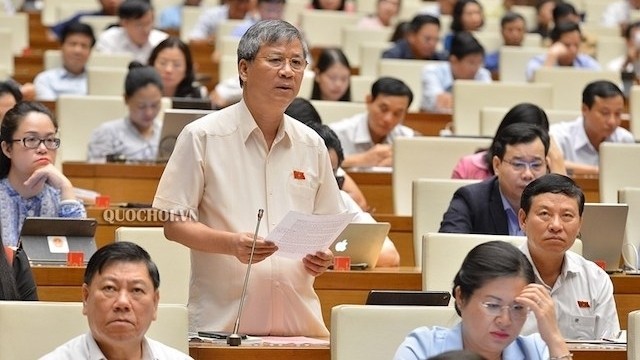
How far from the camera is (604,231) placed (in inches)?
205

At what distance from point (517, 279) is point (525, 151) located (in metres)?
1.73

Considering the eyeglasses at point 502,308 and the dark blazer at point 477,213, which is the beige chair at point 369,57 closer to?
the dark blazer at point 477,213

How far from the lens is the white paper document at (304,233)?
12.4 feet

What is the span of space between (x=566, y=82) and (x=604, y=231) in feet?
12.6

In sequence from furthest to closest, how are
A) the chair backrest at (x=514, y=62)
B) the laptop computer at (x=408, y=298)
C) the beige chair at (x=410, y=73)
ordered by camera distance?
the chair backrest at (x=514, y=62) < the beige chair at (x=410, y=73) < the laptop computer at (x=408, y=298)

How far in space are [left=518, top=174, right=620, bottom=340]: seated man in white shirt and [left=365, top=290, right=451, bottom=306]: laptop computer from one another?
0.42 metres

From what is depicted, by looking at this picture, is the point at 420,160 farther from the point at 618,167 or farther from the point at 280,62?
the point at 280,62

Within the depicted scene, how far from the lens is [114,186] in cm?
662

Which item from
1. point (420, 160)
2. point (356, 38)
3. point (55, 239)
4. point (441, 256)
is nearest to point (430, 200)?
point (420, 160)

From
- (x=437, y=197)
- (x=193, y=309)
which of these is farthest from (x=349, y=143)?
(x=193, y=309)

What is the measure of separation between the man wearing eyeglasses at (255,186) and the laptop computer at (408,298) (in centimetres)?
15

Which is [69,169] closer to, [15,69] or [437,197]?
[437,197]

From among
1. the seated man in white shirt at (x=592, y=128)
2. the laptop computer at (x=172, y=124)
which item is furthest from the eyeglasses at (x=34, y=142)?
the seated man in white shirt at (x=592, y=128)

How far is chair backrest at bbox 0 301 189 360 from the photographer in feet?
11.9
